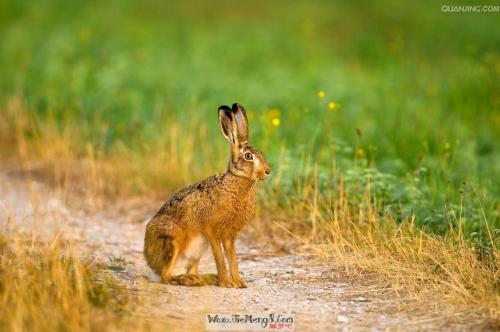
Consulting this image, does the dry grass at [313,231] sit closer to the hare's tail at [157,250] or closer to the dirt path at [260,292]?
the dirt path at [260,292]

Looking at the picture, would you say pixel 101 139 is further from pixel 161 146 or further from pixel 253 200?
pixel 253 200

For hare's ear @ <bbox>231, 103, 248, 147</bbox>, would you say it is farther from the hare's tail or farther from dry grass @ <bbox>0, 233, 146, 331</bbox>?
dry grass @ <bbox>0, 233, 146, 331</bbox>

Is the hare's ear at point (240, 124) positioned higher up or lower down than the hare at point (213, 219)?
higher up

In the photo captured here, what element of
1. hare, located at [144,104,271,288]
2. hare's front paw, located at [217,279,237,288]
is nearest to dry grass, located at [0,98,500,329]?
hare, located at [144,104,271,288]

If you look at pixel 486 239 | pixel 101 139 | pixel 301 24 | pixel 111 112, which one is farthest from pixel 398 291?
pixel 301 24

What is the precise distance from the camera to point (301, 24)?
19812 millimetres

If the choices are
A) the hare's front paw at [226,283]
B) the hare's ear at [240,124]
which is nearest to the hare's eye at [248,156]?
the hare's ear at [240,124]

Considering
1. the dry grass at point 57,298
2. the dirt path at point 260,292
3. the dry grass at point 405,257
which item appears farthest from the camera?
the dry grass at point 405,257

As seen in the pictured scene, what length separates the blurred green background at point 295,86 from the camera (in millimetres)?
9000

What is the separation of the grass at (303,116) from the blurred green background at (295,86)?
42 mm

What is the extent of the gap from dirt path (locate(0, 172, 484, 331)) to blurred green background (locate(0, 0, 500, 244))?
1.16 metres

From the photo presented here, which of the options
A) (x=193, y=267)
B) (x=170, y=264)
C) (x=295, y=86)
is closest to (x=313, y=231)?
(x=193, y=267)

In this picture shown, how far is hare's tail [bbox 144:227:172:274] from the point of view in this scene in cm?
675

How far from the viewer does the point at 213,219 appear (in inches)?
265
